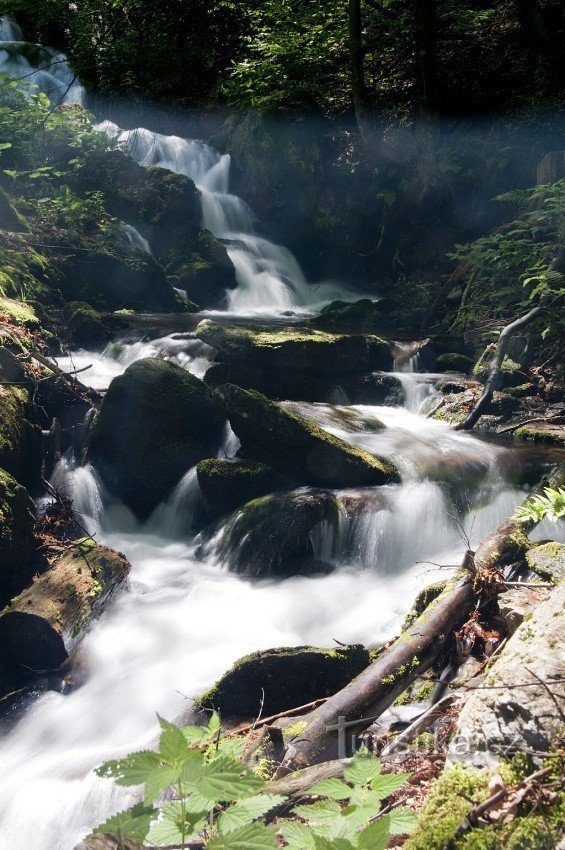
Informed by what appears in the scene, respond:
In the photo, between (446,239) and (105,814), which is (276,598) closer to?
(105,814)

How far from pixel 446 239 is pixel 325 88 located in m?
5.28

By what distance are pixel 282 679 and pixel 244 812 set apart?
2.42m

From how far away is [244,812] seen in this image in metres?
1.59

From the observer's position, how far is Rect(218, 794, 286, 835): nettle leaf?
1.55 metres

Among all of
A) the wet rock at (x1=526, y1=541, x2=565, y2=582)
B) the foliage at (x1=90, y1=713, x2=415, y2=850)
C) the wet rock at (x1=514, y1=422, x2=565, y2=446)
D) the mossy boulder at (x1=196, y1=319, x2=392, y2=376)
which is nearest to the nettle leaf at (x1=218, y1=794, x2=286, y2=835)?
the foliage at (x1=90, y1=713, x2=415, y2=850)

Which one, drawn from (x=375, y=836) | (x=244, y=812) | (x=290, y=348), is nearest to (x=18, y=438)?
(x=290, y=348)

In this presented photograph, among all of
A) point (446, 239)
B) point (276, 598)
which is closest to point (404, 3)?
point (446, 239)

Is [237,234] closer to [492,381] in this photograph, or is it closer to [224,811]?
[492,381]

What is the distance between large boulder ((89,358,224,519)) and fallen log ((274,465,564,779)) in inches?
185

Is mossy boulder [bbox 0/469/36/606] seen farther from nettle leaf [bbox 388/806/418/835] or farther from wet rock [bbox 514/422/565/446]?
wet rock [bbox 514/422/565/446]

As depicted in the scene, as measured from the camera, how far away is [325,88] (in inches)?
667

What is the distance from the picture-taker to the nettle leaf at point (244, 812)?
155cm

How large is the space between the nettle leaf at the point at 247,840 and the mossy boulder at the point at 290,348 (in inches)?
332

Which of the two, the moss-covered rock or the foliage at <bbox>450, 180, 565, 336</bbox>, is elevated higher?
the foliage at <bbox>450, 180, 565, 336</bbox>
